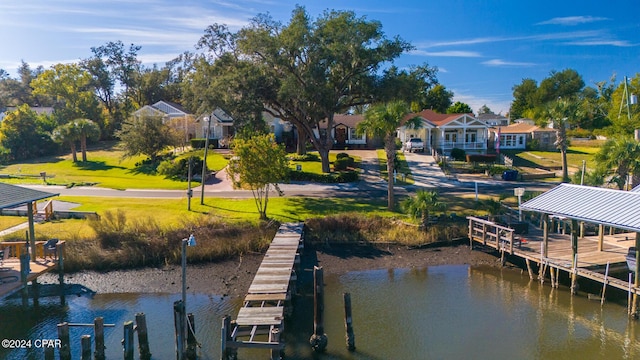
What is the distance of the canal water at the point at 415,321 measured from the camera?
54.9ft

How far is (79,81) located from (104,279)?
58.6 m

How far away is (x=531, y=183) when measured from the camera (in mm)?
41312

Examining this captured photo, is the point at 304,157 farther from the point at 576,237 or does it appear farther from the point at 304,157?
the point at 576,237

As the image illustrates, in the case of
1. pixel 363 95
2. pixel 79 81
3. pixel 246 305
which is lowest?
pixel 246 305

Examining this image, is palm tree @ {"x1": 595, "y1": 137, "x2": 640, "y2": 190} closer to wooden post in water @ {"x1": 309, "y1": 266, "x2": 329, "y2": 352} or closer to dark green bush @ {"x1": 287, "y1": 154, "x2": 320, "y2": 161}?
wooden post in water @ {"x1": 309, "y1": 266, "x2": 329, "y2": 352}

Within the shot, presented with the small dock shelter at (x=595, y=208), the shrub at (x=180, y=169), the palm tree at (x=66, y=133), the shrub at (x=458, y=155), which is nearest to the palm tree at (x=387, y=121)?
the small dock shelter at (x=595, y=208)

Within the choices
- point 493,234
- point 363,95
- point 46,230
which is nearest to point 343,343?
point 493,234

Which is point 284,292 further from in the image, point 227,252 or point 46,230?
point 46,230

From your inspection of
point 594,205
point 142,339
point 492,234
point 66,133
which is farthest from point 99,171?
point 594,205

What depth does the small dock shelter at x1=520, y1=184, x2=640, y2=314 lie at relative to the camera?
60.7 feet

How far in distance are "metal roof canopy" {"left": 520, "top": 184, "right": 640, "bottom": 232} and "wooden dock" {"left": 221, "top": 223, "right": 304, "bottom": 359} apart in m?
11.4

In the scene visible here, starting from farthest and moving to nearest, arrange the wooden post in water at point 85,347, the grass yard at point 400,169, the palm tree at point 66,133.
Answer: the palm tree at point 66,133, the grass yard at point 400,169, the wooden post in water at point 85,347

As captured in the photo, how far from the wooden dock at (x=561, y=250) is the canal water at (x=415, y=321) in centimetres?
121

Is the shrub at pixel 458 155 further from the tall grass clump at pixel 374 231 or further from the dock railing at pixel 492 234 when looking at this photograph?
the dock railing at pixel 492 234
